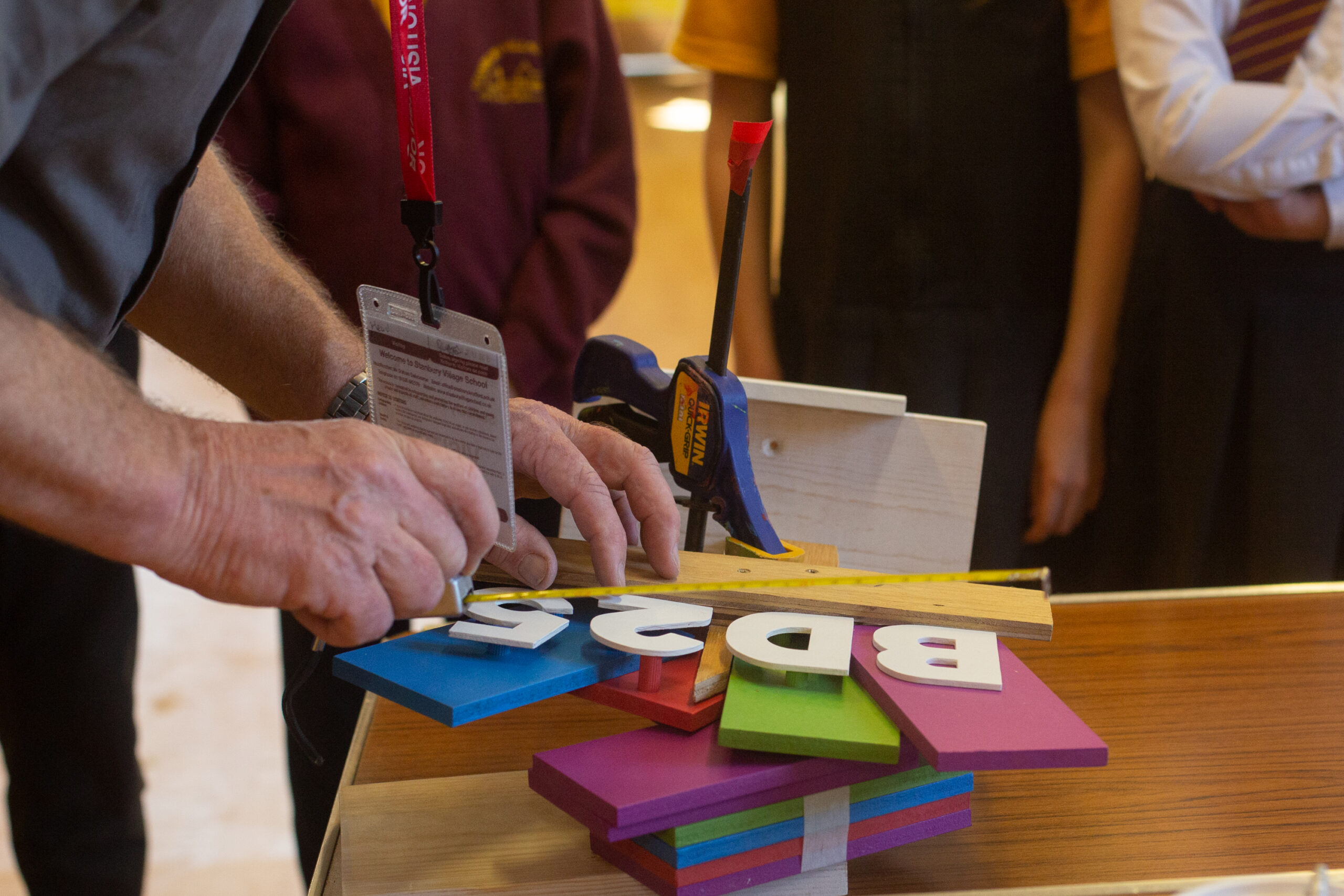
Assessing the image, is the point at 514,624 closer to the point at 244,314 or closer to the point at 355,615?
the point at 355,615

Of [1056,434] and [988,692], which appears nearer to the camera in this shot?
[988,692]

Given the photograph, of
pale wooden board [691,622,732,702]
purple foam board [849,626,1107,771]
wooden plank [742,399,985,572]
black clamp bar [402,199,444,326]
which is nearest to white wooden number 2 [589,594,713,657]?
pale wooden board [691,622,732,702]

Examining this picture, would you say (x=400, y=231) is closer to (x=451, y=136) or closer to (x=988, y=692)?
(x=451, y=136)

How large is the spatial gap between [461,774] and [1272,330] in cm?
107

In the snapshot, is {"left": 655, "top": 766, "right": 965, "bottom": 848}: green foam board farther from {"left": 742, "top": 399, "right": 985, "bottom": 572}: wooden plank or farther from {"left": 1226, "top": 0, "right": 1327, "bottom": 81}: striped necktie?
{"left": 1226, "top": 0, "right": 1327, "bottom": 81}: striped necktie

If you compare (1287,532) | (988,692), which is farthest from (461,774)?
(1287,532)

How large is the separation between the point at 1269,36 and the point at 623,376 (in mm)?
887

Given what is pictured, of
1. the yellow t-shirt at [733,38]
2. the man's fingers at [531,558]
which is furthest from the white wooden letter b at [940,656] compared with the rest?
the yellow t-shirt at [733,38]

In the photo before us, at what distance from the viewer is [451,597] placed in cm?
59

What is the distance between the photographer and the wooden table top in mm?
612

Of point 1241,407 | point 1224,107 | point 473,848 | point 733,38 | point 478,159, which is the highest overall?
point 733,38

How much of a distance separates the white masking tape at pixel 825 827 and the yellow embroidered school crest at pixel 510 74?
3.22 ft

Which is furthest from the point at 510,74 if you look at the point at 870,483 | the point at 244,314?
the point at 870,483

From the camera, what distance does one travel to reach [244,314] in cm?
84
